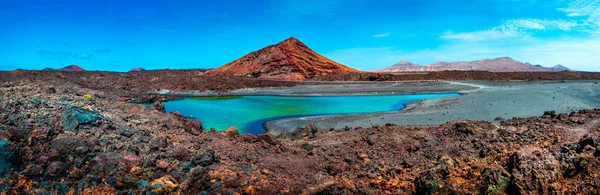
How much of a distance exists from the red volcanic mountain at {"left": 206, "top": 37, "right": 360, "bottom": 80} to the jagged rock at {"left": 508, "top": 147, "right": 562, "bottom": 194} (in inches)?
1925

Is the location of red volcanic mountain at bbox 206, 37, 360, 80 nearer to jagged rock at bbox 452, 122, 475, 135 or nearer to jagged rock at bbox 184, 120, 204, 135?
jagged rock at bbox 452, 122, 475, 135

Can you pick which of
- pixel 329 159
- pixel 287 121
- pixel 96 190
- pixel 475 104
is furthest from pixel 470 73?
pixel 96 190

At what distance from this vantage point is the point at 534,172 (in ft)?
16.6

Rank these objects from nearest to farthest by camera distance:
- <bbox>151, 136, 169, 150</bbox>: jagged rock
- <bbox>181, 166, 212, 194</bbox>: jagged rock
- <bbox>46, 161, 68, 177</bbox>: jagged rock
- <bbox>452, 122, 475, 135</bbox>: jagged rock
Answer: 1. <bbox>46, 161, 68, 177</bbox>: jagged rock
2. <bbox>181, 166, 212, 194</bbox>: jagged rock
3. <bbox>151, 136, 169, 150</bbox>: jagged rock
4. <bbox>452, 122, 475, 135</bbox>: jagged rock

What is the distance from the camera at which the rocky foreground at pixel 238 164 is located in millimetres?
5109

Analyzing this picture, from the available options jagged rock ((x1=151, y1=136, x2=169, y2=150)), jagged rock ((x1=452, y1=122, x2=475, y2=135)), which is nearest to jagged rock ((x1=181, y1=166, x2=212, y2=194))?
jagged rock ((x1=151, y1=136, x2=169, y2=150))

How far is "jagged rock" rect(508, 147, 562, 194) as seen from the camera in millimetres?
4980

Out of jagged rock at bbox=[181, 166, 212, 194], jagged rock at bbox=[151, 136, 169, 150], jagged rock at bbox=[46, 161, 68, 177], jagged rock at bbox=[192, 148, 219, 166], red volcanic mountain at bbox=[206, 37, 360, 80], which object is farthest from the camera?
red volcanic mountain at bbox=[206, 37, 360, 80]

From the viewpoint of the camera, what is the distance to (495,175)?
5277mm

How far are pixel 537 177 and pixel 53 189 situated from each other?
268 inches

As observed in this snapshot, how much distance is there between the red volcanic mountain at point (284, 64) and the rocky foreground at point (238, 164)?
47084mm

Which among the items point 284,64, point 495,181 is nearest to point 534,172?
point 495,181

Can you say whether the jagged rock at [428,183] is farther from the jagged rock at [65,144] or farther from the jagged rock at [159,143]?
the jagged rock at [65,144]

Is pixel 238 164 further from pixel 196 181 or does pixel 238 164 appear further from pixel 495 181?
pixel 495 181
